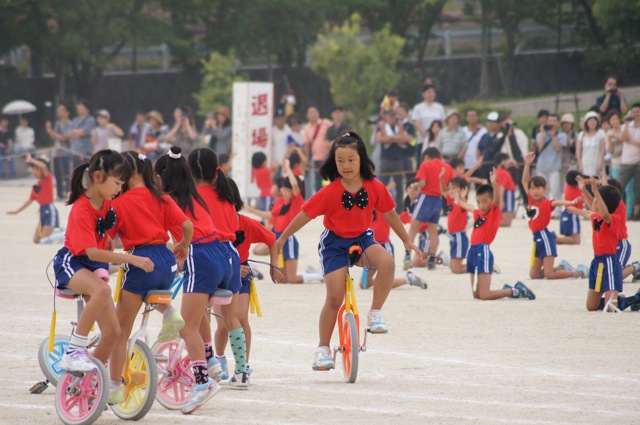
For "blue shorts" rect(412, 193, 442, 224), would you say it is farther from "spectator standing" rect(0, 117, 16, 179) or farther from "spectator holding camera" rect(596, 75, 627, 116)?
"spectator standing" rect(0, 117, 16, 179)

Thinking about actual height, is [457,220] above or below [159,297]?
below

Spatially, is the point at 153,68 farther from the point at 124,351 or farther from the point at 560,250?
the point at 124,351

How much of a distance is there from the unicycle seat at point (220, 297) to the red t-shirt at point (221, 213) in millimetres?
414

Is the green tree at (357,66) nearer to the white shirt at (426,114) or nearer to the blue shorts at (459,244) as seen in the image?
the white shirt at (426,114)

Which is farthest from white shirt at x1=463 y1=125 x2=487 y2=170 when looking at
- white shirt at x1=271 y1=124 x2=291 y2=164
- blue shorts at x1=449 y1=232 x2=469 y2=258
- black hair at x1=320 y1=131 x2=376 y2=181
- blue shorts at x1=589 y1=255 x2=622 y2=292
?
black hair at x1=320 y1=131 x2=376 y2=181

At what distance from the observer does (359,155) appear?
853 centimetres

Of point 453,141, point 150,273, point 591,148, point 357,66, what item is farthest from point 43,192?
point 357,66

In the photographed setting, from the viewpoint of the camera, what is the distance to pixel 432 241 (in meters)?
16.5

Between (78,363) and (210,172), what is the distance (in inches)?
70.8

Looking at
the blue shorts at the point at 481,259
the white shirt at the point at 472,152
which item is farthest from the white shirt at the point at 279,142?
the blue shorts at the point at 481,259

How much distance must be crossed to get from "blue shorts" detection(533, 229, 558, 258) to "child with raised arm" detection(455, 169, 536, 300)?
3.85ft

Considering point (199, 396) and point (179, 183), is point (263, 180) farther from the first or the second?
point (199, 396)

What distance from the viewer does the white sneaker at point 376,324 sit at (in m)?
8.42

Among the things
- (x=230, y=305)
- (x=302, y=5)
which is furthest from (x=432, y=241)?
(x=302, y=5)
